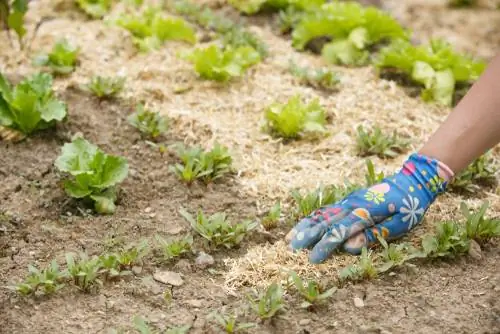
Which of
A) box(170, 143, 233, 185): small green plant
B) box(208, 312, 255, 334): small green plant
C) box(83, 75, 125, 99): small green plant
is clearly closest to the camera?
box(208, 312, 255, 334): small green plant

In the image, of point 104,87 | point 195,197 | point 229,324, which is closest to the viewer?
point 229,324

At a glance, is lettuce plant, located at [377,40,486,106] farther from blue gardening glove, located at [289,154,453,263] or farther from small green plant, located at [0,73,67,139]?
small green plant, located at [0,73,67,139]

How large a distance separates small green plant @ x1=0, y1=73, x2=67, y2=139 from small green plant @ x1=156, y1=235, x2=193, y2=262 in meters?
0.83

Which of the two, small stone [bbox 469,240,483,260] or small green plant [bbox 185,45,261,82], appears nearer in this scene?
small stone [bbox 469,240,483,260]

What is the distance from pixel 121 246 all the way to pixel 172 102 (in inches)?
42.6

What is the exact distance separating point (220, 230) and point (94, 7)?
2.19 meters

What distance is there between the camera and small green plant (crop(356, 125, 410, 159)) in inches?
119

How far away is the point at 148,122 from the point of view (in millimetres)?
3092

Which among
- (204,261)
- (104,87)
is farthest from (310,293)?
(104,87)

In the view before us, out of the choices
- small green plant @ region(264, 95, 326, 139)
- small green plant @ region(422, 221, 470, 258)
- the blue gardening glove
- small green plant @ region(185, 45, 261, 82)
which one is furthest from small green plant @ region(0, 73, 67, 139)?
small green plant @ region(422, 221, 470, 258)

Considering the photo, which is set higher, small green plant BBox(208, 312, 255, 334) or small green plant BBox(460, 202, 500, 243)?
small green plant BBox(460, 202, 500, 243)

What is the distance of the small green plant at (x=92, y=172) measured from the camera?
2572 mm

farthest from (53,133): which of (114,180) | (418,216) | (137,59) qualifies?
(418,216)

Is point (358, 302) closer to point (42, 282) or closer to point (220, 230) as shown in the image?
point (220, 230)
